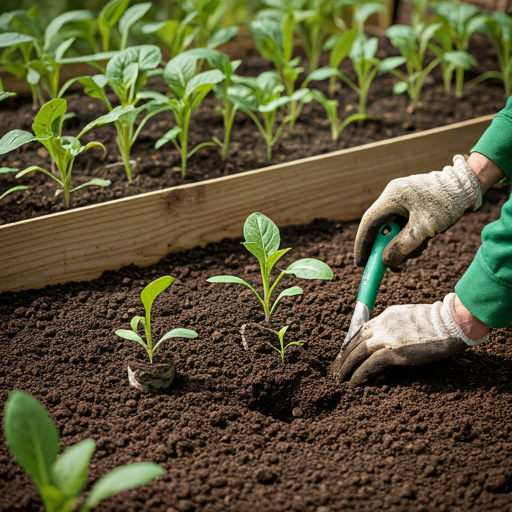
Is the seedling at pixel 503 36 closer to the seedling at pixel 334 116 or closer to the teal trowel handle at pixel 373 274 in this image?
the seedling at pixel 334 116

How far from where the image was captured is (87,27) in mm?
2379

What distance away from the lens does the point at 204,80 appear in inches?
69.8

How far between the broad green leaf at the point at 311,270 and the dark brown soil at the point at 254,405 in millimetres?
254

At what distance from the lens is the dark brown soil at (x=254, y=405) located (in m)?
1.16

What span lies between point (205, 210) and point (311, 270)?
0.67 meters

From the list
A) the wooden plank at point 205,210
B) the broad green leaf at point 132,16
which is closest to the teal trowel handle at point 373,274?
the wooden plank at point 205,210

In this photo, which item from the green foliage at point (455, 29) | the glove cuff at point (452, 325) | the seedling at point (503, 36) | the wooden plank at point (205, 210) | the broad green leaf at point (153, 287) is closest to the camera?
the broad green leaf at point (153, 287)

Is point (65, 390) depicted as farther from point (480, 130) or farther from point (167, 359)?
point (480, 130)

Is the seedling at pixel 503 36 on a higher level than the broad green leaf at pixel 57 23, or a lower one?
lower

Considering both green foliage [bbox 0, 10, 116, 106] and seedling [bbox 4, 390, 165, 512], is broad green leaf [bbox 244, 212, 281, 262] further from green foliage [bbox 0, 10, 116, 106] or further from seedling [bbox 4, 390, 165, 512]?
green foliage [bbox 0, 10, 116, 106]

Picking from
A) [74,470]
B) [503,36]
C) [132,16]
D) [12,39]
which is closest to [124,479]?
[74,470]

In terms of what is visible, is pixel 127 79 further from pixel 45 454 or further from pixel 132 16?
pixel 45 454

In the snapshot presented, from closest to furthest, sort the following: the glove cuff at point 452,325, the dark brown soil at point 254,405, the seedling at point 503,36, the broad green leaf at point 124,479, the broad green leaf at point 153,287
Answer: the broad green leaf at point 124,479, the dark brown soil at point 254,405, the broad green leaf at point 153,287, the glove cuff at point 452,325, the seedling at point 503,36

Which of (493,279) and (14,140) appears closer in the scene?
(493,279)
